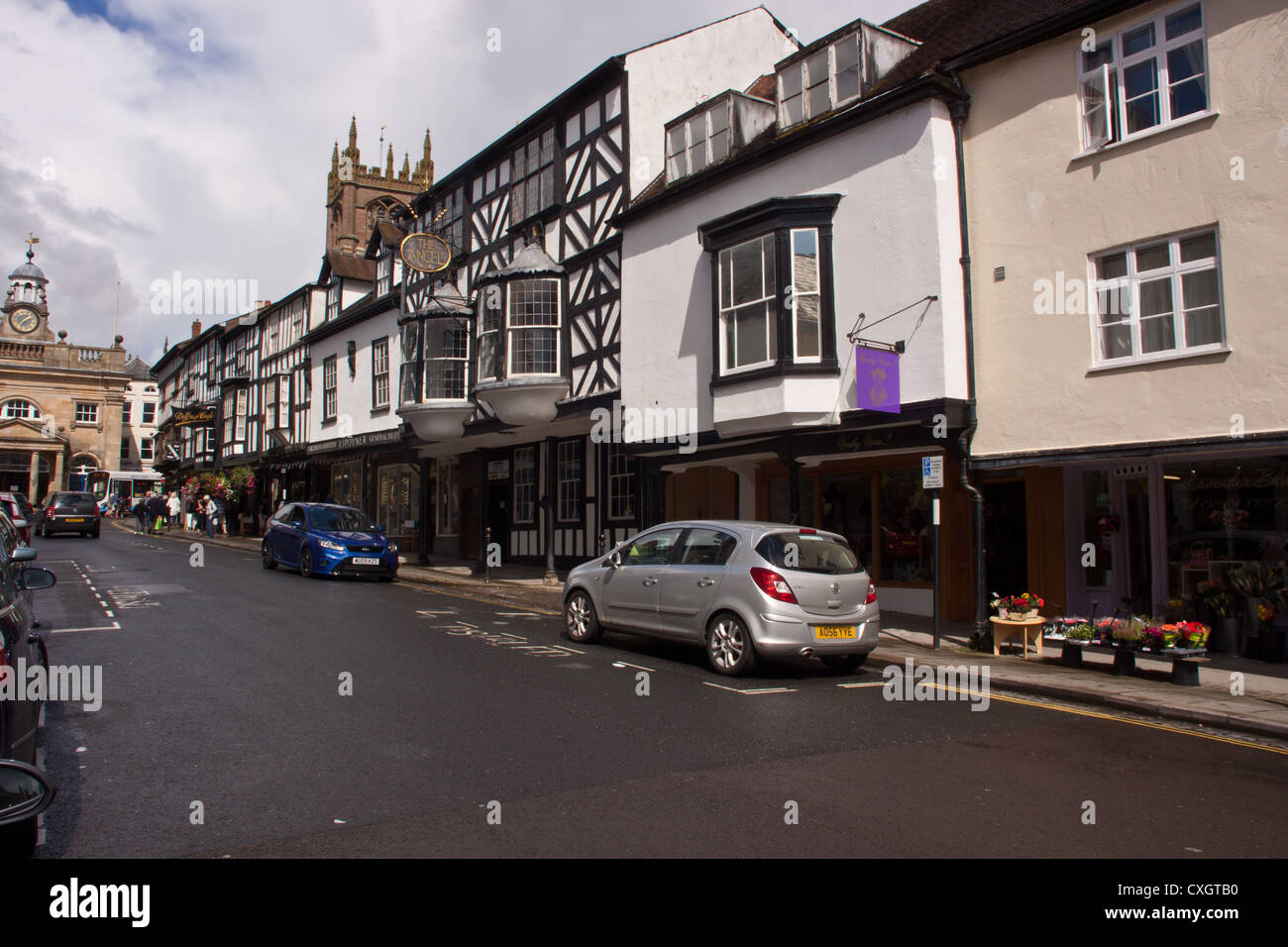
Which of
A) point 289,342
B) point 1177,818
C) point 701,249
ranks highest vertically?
point 289,342

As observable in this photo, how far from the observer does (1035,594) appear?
12547 mm

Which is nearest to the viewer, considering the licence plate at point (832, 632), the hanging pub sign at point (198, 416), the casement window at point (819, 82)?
the licence plate at point (832, 632)

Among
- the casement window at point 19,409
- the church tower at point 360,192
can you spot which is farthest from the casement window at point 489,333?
the casement window at point 19,409

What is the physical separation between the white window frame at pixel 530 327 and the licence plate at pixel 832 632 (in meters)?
11.5

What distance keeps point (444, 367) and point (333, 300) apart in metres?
13.2

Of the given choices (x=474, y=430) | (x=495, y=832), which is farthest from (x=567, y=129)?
(x=495, y=832)

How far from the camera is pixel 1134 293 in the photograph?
35.4 feet

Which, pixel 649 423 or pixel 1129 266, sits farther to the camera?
pixel 649 423

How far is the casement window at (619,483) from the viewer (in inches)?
743

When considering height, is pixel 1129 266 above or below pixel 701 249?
below

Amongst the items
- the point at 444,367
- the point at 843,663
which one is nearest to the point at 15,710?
the point at 843,663

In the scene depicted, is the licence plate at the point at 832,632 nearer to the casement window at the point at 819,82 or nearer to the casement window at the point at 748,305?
the casement window at the point at 748,305
